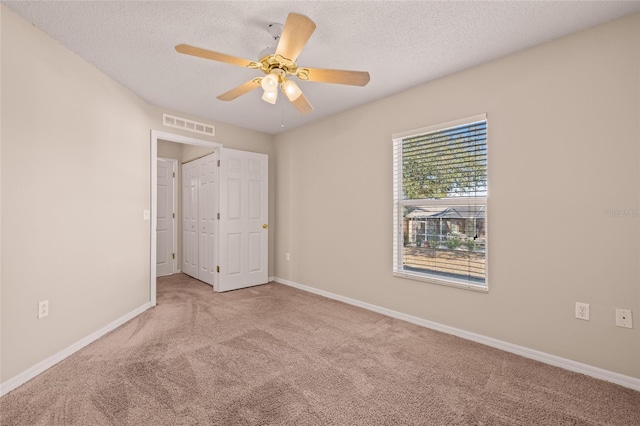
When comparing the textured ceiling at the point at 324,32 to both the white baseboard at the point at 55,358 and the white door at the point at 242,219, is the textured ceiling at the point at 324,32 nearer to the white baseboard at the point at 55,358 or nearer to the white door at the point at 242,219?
the white door at the point at 242,219

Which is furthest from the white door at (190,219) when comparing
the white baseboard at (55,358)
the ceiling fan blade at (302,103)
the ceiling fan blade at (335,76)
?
the ceiling fan blade at (335,76)

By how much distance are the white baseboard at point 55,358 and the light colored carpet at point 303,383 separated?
0.18 ft

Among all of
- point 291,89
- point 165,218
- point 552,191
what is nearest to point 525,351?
point 552,191

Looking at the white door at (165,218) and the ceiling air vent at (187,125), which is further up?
the ceiling air vent at (187,125)

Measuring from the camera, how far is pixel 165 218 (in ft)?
17.9

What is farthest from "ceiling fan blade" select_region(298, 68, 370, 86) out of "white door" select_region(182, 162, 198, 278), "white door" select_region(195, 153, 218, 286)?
"white door" select_region(182, 162, 198, 278)

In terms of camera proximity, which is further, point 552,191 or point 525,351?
point 525,351

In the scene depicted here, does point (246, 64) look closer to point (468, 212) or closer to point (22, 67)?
point (22, 67)

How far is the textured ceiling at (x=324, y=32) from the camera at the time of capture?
1.91 metres

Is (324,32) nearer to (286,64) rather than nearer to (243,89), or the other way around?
(286,64)

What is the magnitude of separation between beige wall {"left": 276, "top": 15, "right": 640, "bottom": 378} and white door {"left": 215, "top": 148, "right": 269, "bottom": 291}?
2.13m

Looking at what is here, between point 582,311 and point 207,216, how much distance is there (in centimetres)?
471

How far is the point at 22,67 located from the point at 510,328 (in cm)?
417

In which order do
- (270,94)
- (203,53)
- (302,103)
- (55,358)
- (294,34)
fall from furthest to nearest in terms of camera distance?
1. (302,103)
2. (55,358)
3. (270,94)
4. (203,53)
5. (294,34)
